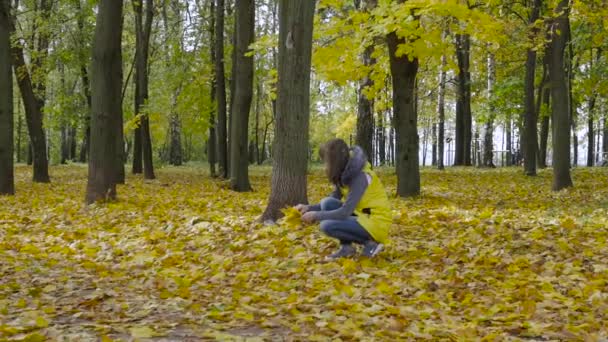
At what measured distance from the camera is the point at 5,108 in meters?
14.1

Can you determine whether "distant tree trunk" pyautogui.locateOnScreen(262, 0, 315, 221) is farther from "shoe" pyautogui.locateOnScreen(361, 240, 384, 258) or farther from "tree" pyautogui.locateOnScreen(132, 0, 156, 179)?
"tree" pyautogui.locateOnScreen(132, 0, 156, 179)

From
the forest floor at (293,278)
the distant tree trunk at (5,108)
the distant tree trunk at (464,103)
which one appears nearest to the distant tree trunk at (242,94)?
the forest floor at (293,278)

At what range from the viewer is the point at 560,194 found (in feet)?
44.9

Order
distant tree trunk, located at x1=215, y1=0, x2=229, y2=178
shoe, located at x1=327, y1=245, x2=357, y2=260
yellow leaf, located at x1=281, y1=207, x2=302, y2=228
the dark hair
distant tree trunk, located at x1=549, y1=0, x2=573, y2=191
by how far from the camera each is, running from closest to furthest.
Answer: the dark hair, shoe, located at x1=327, y1=245, x2=357, y2=260, yellow leaf, located at x1=281, y1=207, x2=302, y2=228, distant tree trunk, located at x1=549, y1=0, x2=573, y2=191, distant tree trunk, located at x1=215, y1=0, x2=229, y2=178

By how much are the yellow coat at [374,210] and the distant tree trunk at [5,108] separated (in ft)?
35.3

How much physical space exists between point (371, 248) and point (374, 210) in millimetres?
486

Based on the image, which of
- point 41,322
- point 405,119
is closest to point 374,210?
point 41,322

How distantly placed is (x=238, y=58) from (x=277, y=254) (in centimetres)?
855

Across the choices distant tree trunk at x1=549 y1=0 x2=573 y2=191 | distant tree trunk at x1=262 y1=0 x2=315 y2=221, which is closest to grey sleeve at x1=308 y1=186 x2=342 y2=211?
distant tree trunk at x1=262 y1=0 x2=315 y2=221

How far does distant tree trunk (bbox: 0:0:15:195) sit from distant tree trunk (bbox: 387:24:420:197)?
8.95m

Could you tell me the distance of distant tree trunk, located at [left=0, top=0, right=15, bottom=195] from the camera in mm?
13914

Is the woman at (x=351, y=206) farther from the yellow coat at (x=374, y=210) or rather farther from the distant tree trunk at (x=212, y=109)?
the distant tree trunk at (x=212, y=109)

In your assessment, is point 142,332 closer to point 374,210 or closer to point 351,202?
point 351,202

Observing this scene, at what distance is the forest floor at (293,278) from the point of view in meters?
4.33
